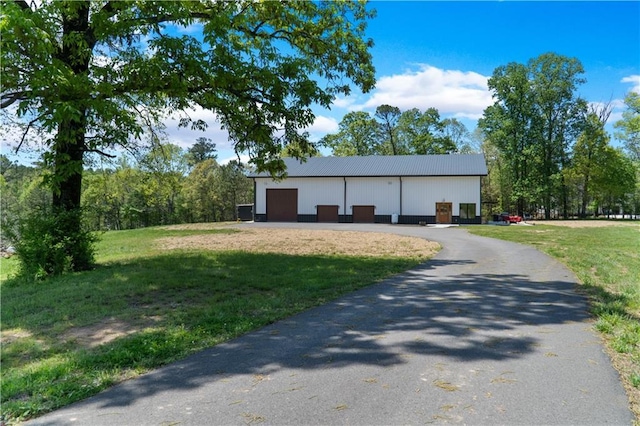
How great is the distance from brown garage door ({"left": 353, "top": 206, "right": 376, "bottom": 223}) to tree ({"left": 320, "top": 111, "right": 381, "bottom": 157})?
2106 cm

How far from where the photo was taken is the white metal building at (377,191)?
37.6 meters

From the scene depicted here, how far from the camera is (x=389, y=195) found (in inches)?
1558

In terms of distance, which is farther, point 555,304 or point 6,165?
point 6,165

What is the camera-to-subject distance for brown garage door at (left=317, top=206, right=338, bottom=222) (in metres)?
40.9

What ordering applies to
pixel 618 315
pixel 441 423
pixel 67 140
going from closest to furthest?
pixel 441 423
pixel 618 315
pixel 67 140

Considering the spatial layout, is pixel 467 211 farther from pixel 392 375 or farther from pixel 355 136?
pixel 392 375

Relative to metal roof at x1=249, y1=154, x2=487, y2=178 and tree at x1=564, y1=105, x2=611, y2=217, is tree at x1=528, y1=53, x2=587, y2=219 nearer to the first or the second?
tree at x1=564, y1=105, x2=611, y2=217

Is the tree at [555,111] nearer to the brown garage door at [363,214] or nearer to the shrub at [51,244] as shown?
the brown garage door at [363,214]

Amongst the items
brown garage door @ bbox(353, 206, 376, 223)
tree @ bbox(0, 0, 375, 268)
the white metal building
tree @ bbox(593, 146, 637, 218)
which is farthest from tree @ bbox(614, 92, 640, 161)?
tree @ bbox(0, 0, 375, 268)

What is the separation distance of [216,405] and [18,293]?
24.3 ft

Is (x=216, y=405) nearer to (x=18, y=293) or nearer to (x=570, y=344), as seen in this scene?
(x=570, y=344)

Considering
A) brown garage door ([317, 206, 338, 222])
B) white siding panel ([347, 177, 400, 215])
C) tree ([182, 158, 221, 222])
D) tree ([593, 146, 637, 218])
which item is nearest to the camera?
white siding panel ([347, 177, 400, 215])

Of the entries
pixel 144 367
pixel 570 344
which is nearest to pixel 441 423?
pixel 570 344

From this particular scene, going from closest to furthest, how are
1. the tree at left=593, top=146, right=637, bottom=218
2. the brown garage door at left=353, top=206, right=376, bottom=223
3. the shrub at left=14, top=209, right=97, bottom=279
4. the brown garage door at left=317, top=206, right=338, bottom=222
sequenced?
the shrub at left=14, top=209, right=97, bottom=279 → the brown garage door at left=353, top=206, right=376, bottom=223 → the brown garage door at left=317, top=206, right=338, bottom=222 → the tree at left=593, top=146, right=637, bottom=218
